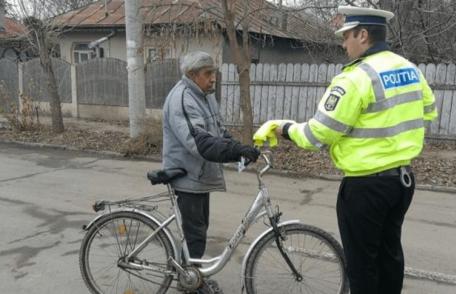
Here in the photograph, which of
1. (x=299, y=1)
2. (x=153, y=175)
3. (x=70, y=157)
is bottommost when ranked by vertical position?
(x=70, y=157)

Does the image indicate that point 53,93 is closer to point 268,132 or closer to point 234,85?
point 234,85

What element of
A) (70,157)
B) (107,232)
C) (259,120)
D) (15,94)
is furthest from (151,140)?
(15,94)

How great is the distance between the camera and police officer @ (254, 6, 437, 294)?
263 cm

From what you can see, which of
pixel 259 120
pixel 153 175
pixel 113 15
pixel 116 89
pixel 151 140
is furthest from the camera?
pixel 113 15

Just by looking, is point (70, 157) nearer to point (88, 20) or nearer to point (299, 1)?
point (299, 1)

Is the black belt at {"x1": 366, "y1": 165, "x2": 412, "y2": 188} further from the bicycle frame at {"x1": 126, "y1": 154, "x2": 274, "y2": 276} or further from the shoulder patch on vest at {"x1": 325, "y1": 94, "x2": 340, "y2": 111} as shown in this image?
the bicycle frame at {"x1": 126, "y1": 154, "x2": 274, "y2": 276}

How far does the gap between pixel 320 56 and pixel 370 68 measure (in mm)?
13137

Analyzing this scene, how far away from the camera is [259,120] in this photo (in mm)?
12344

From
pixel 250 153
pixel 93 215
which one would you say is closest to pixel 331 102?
pixel 250 153

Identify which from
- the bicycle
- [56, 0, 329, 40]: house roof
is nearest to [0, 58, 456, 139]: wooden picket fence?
[56, 0, 329, 40]: house roof

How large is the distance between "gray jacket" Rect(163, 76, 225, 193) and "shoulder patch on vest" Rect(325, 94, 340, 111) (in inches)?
38.4

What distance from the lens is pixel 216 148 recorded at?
3158 millimetres

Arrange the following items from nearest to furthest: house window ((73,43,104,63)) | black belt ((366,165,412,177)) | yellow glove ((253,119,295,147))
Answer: black belt ((366,165,412,177)) → yellow glove ((253,119,295,147)) → house window ((73,43,104,63))

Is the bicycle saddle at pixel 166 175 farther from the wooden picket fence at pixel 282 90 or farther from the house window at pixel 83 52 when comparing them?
the house window at pixel 83 52
